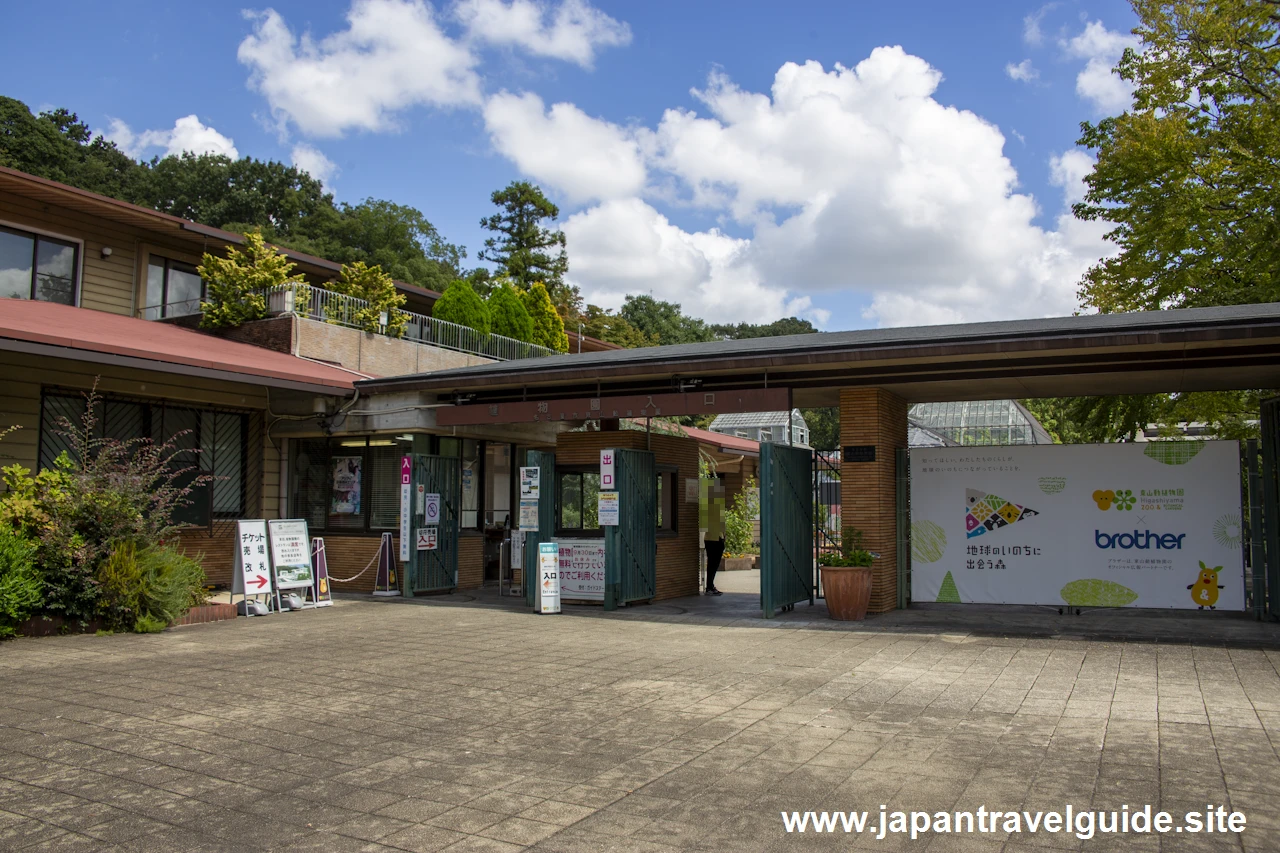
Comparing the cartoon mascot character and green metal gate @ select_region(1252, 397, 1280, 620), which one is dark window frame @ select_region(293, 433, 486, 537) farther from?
green metal gate @ select_region(1252, 397, 1280, 620)

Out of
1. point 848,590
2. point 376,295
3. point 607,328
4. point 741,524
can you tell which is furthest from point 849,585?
point 607,328

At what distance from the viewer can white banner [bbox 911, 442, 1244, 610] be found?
12148 mm

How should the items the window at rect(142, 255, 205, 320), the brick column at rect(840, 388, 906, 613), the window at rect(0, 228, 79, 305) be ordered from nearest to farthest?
the brick column at rect(840, 388, 906, 613) → the window at rect(0, 228, 79, 305) → the window at rect(142, 255, 205, 320)

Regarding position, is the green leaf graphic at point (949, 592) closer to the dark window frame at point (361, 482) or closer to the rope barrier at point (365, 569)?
the dark window frame at point (361, 482)

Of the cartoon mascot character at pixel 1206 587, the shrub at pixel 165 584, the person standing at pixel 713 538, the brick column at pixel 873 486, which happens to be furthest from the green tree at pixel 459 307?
the cartoon mascot character at pixel 1206 587

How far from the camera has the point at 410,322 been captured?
22.6 meters

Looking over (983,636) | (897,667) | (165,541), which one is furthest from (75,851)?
(165,541)

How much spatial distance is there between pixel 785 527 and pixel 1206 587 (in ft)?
18.0

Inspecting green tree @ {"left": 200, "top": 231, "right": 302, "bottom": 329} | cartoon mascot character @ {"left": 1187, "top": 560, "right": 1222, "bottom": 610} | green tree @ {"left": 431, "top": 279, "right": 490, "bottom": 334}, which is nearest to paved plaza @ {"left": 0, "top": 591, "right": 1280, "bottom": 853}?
cartoon mascot character @ {"left": 1187, "top": 560, "right": 1222, "bottom": 610}

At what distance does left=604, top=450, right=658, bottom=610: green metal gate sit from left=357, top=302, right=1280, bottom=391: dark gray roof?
1.65 metres

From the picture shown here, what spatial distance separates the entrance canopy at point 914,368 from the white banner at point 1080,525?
106 cm

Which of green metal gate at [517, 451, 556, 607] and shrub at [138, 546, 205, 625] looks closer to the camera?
shrub at [138, 546, 205, 625]

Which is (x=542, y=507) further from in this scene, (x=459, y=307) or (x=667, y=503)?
(x=459, y=307)

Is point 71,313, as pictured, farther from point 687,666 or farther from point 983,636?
point 983,636
